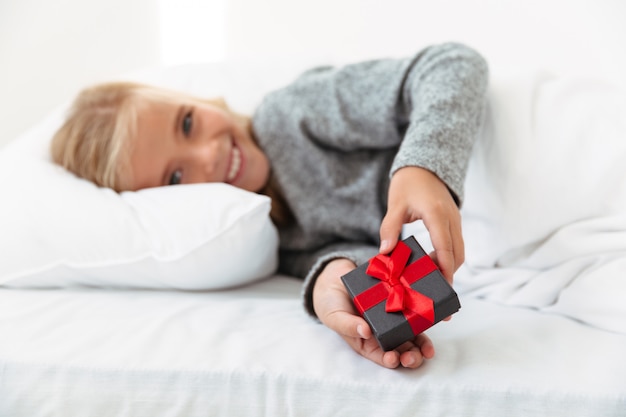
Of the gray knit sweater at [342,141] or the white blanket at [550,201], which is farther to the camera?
the gray knit sweater at [342,141]

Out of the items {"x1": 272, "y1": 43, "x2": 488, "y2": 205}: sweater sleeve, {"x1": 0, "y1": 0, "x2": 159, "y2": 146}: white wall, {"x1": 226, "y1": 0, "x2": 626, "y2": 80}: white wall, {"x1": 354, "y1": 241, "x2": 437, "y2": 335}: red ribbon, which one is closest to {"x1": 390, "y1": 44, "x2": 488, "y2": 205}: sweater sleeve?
{"x1": 272, "y1": 43, "x2": 488, "y2": 205}: sweater sleeve

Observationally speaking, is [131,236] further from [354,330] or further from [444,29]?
[444,29]

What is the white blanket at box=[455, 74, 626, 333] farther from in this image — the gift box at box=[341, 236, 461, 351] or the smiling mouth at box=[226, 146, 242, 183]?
the smiling mouth at box=[226, 146, 242, 183]

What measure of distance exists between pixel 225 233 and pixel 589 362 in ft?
1.55

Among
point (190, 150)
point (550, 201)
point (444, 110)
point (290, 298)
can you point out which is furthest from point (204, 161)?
point (550, 201)

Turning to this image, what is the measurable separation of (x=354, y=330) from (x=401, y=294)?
7 cm

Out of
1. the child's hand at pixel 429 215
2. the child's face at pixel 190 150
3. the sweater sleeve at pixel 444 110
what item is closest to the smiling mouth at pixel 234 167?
the child's face at pixel 190 150

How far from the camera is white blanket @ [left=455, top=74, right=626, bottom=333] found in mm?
670

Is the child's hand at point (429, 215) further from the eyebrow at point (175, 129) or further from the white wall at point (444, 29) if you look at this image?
the white wall at point (444, 29)

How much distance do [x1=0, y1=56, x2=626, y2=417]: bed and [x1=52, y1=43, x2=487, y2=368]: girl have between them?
0.26 feet

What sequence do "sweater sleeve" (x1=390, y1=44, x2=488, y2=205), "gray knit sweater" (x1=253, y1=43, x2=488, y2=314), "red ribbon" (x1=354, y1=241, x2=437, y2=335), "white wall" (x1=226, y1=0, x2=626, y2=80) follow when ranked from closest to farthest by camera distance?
"red ribbon" (x1=354, y1=241, x2=437, y2=335) < "sweater sleeve" (x1=390, y1=44, x2=488, y2=205) < "gray knit sweater" (x1=253, y1=43, x2=488, y2=314) < "white wall" (x1=226, y1=0, x2=626, y2=80)

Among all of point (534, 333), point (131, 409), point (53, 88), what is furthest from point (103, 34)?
point (534, 333)

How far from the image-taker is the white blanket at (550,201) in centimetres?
67

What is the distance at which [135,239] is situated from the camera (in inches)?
30.3
